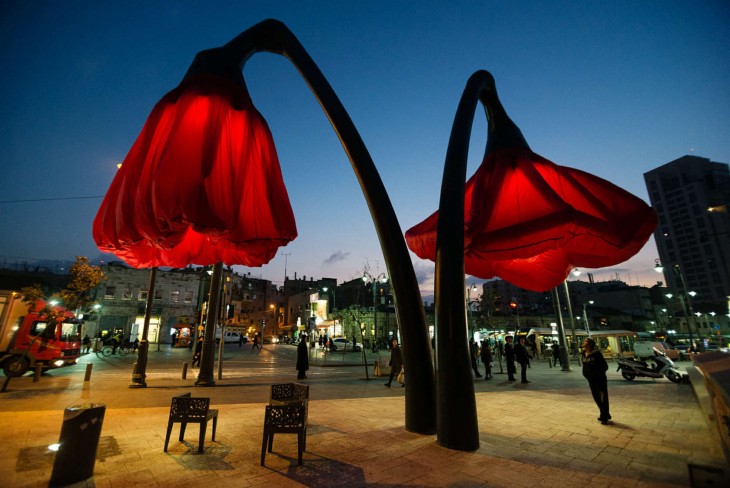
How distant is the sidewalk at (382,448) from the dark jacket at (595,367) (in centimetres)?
101

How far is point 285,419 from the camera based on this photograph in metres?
5.14

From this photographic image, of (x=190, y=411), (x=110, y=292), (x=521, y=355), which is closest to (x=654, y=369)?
(x=521, y=355)

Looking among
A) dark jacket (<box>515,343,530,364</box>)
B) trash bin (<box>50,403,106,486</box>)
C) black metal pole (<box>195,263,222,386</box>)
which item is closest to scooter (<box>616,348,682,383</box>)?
dark jacket (<box>515,343,530,364</box>)

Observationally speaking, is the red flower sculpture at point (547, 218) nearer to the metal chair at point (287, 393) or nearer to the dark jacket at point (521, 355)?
the metal chair at point (287, 393)

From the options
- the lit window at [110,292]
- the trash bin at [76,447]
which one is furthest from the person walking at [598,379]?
the lit window at [110,292]

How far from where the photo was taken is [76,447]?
14.7ft

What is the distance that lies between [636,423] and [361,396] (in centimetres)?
757

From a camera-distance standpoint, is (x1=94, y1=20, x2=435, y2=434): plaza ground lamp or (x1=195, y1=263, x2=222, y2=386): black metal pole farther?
(x1=195, y1=263, x2=222, y2=386): black metal pole

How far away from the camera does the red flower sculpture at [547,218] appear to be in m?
4.01

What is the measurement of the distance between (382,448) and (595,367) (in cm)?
563

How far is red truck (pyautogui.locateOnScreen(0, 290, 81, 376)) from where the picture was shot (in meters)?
14.6

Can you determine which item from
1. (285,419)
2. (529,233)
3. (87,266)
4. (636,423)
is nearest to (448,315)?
(529,233)

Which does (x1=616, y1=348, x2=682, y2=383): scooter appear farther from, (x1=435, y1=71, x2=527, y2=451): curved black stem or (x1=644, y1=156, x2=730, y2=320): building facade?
(x1=644, y1=156, x2=730, y2=320): building facade

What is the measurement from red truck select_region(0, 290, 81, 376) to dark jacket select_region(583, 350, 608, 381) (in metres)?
19.2
